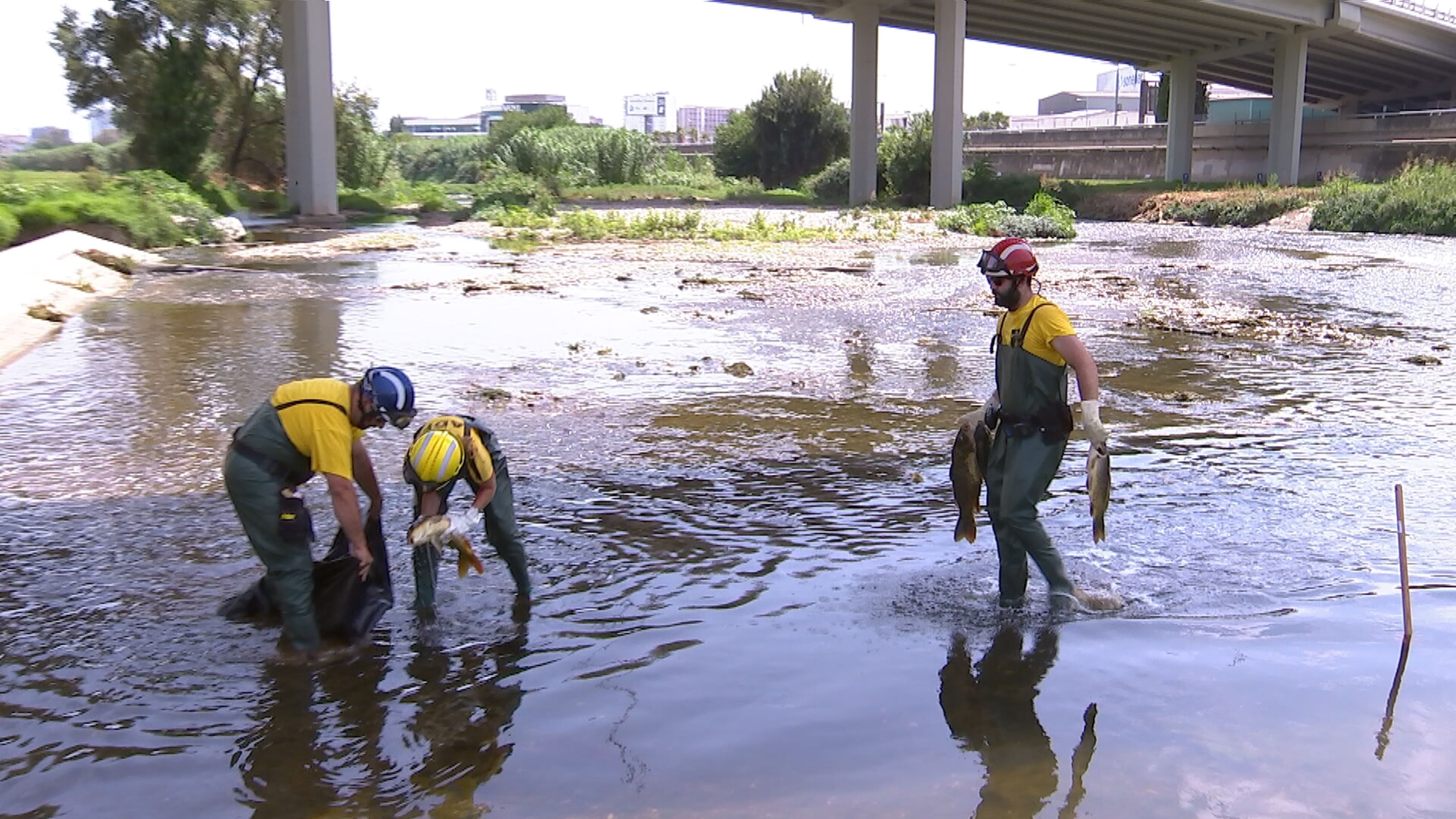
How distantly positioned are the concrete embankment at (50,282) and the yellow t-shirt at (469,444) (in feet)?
32.8

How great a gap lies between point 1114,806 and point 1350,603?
2.57 meters

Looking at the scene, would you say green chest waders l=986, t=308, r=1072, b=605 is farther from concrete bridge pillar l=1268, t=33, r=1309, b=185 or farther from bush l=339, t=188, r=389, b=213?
concrete bridge pillar l=1268, t=33, r=1309, b=185

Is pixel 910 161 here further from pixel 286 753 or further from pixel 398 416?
pixel 286 753

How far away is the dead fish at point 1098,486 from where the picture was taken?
545 centimetres

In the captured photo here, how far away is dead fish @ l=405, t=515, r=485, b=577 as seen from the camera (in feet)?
16.6

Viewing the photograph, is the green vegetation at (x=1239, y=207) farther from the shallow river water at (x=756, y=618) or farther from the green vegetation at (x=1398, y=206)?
the shallow river water at (x=756, y=618)

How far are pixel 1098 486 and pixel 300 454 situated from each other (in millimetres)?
3506

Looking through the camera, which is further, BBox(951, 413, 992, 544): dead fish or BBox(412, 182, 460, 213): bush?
BBox(412, 182, 460, 213): bush

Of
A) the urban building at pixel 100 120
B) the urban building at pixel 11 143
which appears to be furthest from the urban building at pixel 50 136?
the urban building at pixel 100 120

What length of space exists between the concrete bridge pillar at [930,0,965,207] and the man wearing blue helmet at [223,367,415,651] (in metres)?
45.6

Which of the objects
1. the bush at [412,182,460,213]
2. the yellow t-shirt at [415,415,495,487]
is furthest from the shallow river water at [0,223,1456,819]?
the bush at [412,182,460,213]

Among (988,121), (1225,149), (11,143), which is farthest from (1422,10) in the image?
(11,143)

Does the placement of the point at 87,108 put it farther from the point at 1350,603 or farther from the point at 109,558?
the point at 1350,603

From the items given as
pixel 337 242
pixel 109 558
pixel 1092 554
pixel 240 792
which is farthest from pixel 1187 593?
pixel 337 242
